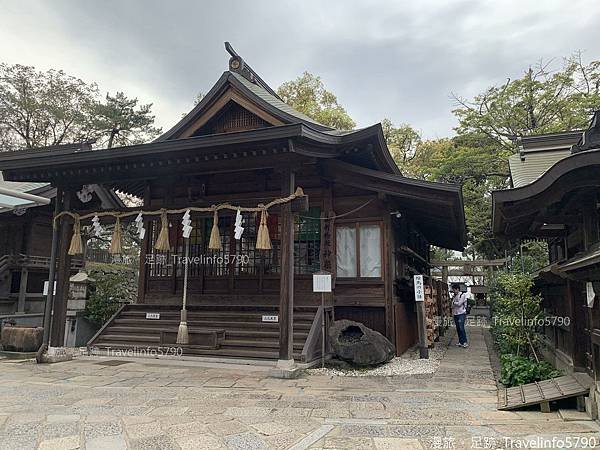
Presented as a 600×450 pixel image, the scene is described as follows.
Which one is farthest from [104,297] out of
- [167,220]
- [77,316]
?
[167,220]

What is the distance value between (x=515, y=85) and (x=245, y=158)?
829 inches

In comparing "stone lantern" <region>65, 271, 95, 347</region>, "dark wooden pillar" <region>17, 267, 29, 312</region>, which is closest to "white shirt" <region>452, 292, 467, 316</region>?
"stone lantern" <region>65, 271, 95, 347</region>

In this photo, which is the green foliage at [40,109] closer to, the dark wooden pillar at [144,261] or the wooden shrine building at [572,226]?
the dark wooden pillar at [144,261]

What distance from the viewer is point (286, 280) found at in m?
7.93

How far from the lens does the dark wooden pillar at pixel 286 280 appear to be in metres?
7.79

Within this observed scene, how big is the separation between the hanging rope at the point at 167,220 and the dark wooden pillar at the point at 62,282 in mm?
190

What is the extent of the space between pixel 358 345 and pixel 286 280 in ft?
6.65

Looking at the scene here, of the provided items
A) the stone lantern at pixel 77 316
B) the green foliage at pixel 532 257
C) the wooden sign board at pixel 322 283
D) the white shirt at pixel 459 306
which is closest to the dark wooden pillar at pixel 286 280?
the wooden sign board at pixel 322 283

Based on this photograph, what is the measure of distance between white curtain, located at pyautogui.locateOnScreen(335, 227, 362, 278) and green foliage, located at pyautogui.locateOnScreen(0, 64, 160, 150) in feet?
66.5

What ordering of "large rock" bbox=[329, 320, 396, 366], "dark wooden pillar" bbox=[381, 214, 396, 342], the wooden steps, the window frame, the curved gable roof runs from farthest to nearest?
the curved gable roof < the window frame < "dark wooden pillar" bbox=[381, 214, 396, 342] < the wooden steps < "large rock" bbox=[329, 320, 396, 366]

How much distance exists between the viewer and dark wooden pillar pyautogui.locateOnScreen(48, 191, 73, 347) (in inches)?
371

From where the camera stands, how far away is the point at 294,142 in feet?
25.5

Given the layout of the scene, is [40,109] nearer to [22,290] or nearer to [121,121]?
[121,121]

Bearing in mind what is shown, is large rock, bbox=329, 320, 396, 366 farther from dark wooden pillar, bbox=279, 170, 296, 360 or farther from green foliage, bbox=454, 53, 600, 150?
green foliage, bbox=454, 53, 600, 150
